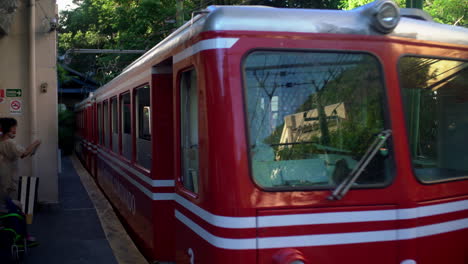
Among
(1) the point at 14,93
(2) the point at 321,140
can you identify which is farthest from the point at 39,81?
(2) the point at 321,140

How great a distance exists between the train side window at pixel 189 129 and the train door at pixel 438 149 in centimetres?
148

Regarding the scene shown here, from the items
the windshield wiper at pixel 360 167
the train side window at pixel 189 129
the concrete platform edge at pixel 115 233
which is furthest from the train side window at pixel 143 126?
the windshield wiper at pixel 360 167

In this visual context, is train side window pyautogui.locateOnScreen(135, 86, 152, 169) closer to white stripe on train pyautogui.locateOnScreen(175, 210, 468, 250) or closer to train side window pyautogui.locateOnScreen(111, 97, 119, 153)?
train side window pyautogui.locateOnScreen(111, 97, 119, 153)

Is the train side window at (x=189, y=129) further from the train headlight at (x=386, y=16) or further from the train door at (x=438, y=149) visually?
the train door at (x=438, y=149)

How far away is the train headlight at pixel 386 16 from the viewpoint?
10.7ft

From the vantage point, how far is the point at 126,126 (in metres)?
6.87

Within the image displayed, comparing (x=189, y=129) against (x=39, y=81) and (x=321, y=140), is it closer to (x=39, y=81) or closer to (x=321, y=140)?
(x=321, y=140)

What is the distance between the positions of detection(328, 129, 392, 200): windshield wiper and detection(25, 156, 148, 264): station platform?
3685mm

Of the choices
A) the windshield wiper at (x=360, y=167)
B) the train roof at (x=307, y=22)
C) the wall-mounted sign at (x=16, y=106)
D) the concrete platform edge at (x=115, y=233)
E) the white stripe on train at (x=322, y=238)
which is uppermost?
the train roof at (x=307, y=22)

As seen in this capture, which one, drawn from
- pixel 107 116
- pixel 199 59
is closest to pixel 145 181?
pixel 199 59

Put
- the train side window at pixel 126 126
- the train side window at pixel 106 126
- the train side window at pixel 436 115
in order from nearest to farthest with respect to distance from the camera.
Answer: the train side window at pixel 436 115, the train side window at pixel 126 126, the train side window at pixel 106 126

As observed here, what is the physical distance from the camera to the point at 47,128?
360 inches

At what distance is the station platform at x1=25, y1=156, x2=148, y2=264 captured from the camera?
6.23 m

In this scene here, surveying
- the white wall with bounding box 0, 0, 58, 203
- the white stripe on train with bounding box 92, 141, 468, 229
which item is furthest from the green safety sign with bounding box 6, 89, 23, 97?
the white stripe on train with bounding box 92, 141, 468, 229
